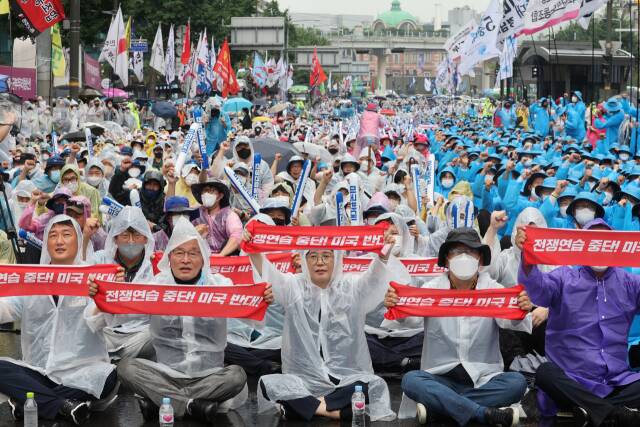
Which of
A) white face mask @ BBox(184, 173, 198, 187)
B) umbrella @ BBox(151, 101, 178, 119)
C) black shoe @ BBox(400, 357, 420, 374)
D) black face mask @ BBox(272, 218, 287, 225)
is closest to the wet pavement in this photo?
black shoe @ BBox(400, 357, 420, 374)

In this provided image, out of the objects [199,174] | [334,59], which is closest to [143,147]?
[199,174]

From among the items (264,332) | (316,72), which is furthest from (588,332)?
(316,72)

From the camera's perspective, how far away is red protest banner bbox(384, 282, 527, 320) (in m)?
7.86

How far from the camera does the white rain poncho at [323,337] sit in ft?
27.3

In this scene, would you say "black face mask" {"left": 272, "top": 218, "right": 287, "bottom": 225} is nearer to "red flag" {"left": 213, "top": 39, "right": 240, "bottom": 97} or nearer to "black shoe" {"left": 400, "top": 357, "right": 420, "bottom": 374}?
"black shoe" {"left": 400, "top": 357, "right": 420, "bottom": 374}

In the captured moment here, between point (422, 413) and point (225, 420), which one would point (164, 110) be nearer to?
point (225, 420)

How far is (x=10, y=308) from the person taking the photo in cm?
826

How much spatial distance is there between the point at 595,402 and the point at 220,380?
2.36 metres

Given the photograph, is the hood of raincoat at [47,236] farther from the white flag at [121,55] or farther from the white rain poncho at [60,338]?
the white flag at [121,55]

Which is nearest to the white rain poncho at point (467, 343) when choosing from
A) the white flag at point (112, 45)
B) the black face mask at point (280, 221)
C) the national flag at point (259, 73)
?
the black face mask at point (280, 221)

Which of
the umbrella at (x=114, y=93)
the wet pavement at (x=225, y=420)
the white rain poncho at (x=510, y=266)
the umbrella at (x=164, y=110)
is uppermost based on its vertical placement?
the umbrella at (x=114, y=93)

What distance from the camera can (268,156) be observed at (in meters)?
19.3

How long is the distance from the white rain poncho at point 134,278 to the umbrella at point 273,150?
9.40 m

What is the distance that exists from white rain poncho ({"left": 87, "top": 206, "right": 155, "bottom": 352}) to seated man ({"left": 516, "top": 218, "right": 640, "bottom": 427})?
8.83ft
